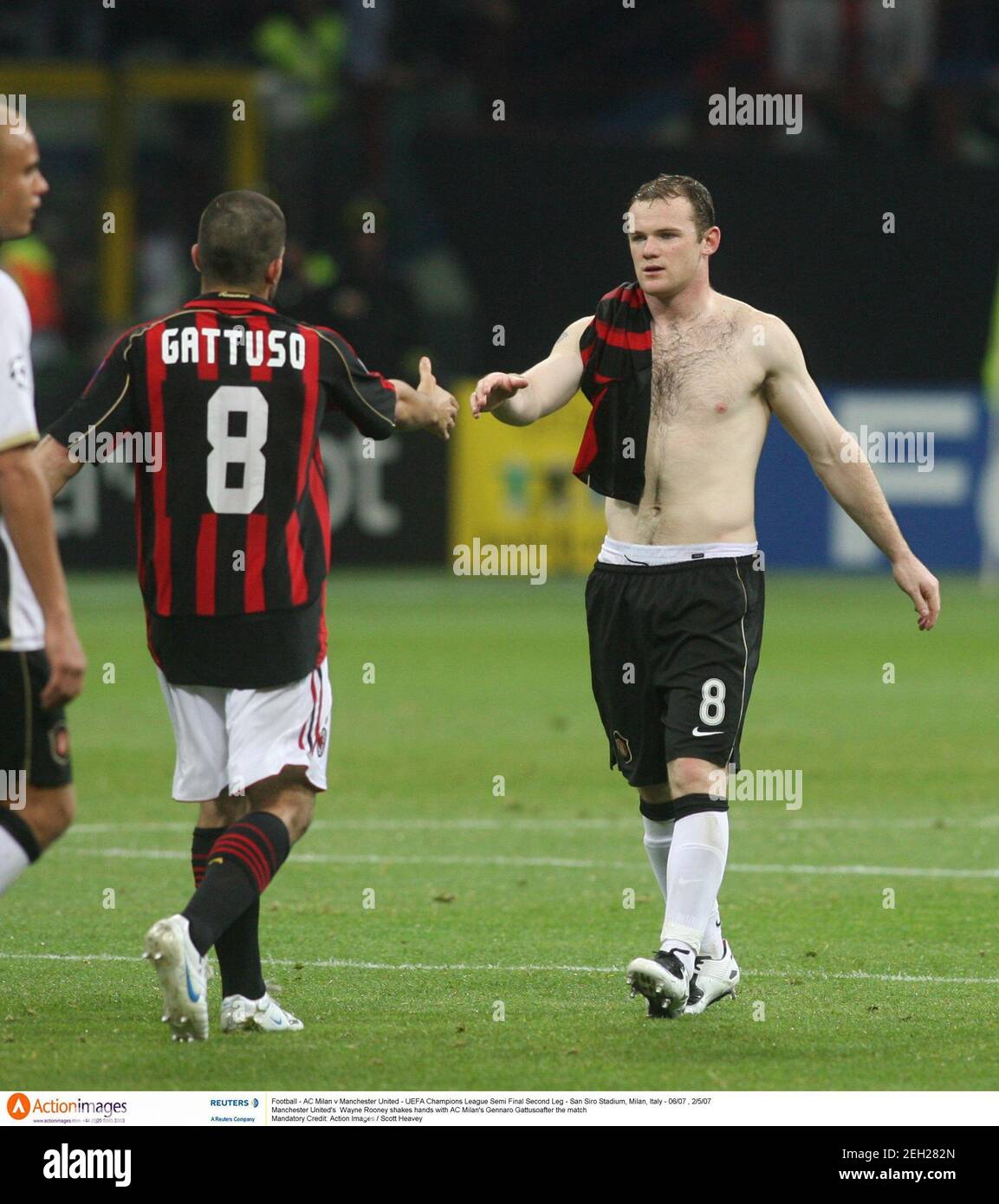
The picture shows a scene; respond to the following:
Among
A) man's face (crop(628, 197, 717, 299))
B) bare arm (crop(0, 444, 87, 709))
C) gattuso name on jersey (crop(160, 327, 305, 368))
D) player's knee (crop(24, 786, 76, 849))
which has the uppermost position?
man's face (crop(628, 197, 717, 299))

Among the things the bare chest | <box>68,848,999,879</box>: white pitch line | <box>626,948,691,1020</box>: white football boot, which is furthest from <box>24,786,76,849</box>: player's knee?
<box>68,848,999,879</box>: white pitch line

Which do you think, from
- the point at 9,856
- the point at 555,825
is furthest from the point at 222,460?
the point at 555,825

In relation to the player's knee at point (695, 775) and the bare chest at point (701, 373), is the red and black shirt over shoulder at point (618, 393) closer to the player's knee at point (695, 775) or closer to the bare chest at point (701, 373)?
the bare chest at point (701, 373)

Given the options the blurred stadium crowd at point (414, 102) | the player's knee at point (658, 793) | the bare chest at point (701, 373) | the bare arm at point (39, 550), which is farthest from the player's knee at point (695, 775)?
the blurred stadium crowd at point (414, 102)

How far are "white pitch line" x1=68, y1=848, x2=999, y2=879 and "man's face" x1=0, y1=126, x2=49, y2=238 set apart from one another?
13.9ft

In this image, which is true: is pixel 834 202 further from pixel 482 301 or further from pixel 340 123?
pixel 340 123

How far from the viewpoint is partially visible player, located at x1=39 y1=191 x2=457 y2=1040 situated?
5.80 metres

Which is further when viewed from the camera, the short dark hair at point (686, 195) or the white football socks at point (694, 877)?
the short dark hair at point (686, 195)

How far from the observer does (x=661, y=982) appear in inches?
237

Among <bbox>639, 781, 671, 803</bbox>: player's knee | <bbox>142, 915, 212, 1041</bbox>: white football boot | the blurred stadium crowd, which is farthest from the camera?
the blurred stadium crowd

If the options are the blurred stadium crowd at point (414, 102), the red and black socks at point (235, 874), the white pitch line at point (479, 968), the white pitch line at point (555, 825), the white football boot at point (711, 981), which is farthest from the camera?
the blurred stadium crowd at point (414, 102)

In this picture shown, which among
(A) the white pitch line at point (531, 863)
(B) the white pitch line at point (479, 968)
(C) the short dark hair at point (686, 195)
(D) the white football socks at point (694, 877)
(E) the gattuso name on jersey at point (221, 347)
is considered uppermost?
(C) the short dark hair at point (686, 195)

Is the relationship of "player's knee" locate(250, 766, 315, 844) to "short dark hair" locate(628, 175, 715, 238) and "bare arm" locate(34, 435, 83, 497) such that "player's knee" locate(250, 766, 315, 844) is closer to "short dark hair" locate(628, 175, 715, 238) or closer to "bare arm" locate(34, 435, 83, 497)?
"bare arm" locate(34, 435, 83, 497)

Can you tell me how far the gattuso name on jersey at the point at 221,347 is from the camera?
5.79 m
